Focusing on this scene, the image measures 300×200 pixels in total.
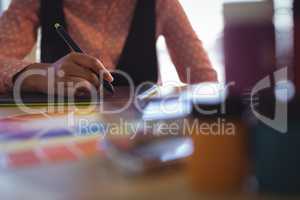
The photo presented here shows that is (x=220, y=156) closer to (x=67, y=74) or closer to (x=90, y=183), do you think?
(x=90, y=183)

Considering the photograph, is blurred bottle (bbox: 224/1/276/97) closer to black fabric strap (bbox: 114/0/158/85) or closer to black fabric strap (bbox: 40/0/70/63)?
black fabric strap (bbox: 114/0/158/85)

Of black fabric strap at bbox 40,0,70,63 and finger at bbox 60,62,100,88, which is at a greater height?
black fabric strap at bbox 40,0,70,63

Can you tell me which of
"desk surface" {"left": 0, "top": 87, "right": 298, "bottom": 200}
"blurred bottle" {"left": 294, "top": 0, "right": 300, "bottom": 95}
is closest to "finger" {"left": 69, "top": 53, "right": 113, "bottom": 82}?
"desk surface" {"left": 0, "top": 87, "right": 298, "bottom": 200}

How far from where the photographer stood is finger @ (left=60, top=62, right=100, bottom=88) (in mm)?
668

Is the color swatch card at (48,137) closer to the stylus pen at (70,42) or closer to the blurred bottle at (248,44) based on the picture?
the stylus pen at (70,42)

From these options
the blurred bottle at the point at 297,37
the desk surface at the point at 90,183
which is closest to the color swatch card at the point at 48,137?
the desk surface at the point at 90,183

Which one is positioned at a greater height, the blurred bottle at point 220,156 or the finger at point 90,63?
the finger at point 90,63

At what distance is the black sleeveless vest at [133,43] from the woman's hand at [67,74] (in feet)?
0.05

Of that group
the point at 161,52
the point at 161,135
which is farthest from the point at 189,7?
the point at 161,135

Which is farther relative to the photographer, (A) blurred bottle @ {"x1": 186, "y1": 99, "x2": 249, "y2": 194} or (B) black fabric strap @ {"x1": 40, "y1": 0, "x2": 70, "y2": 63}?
(B) black fabric strap @ {"x1": 40, "y1": 0, "x2": 70, "y2": 63}

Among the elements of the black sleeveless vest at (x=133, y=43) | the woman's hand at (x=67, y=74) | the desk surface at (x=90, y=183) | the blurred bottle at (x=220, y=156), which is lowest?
the desk surface at (x=90, y=183)

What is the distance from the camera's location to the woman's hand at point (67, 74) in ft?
2.18

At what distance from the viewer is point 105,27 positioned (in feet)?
2.20

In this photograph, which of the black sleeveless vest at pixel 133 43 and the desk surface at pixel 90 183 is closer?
the desk surface at pixel 90 183
